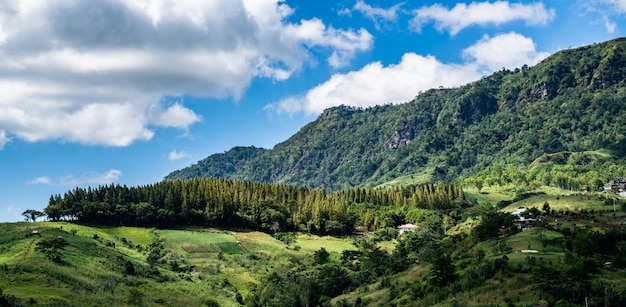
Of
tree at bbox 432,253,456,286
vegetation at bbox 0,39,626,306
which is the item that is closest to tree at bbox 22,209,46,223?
vegetation at bbox 0,39,626,306

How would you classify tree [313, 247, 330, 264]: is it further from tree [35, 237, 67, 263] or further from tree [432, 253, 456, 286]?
tree [35, 237, 67, 263]

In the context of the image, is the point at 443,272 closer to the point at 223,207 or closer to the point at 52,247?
the point at 52,247

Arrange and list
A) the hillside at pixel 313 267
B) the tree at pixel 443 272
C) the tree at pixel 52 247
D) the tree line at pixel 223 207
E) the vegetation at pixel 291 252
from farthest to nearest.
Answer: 1. the tree line at pixel 223 207
2. the tree at pixel 52 247
3. the tree at pixel 443 272
4. the vegetation at pixel 291 252
5. the hillside at pixel 313 267

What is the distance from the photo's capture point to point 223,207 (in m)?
155

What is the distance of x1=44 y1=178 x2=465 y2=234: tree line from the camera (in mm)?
138375

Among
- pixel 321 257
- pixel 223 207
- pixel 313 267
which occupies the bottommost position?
pixel 313 267

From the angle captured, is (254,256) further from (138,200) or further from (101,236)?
(138,200)

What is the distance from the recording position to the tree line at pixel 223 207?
5448 inches

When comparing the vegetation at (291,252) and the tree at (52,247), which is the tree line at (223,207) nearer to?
the vegetation at (291,252)

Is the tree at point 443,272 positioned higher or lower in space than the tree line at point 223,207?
lower

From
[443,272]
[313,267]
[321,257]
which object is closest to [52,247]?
[313,267]

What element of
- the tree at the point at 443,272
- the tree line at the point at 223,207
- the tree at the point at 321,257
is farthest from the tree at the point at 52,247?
the tree at the point at 443,272

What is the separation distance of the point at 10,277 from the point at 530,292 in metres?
62.8

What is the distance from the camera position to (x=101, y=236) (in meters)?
119
